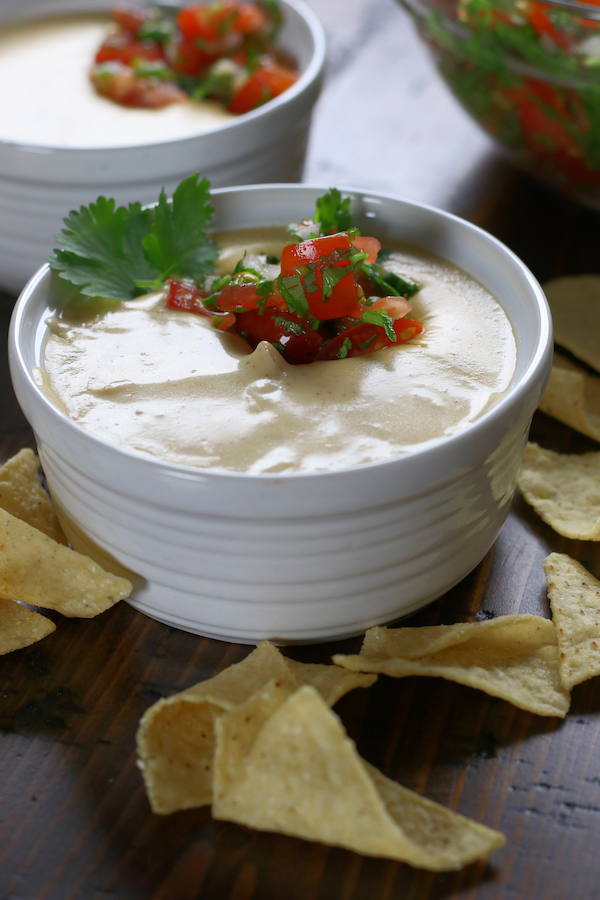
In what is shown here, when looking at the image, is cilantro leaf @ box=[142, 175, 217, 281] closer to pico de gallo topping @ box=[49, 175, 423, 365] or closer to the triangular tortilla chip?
pico de gallo topping @ box=[49, 175, 423, 365]

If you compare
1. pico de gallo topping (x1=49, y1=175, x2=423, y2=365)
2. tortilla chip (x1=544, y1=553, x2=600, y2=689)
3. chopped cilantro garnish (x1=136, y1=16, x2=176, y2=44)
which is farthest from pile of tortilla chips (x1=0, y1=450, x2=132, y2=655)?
chopped cilantro garnish (x1=136, y1=16, x2=176, y2=44)

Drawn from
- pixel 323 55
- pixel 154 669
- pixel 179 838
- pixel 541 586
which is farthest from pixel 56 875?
pixel 323 55

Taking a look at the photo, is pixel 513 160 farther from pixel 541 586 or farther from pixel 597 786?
pixel 597 786

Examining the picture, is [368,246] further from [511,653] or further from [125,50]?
[125,50]

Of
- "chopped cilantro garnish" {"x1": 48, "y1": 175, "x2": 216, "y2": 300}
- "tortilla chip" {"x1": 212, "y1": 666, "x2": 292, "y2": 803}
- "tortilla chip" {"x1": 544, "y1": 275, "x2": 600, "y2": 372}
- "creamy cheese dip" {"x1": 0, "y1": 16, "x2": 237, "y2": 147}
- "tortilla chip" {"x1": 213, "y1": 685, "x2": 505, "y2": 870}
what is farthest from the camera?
"creamy cheese dip" {"x1": 0, "y1": 16, "x2": 237, "y2": 147}

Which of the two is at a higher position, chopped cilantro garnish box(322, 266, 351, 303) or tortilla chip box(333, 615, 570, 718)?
chopped cilantro garnish box(322, 266, 351, 303)

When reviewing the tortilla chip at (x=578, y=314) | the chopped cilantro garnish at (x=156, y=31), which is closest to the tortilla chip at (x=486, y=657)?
the tortilla chip at (x=578, y=314)
